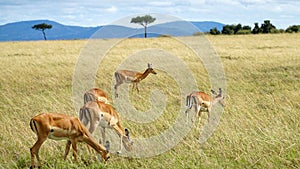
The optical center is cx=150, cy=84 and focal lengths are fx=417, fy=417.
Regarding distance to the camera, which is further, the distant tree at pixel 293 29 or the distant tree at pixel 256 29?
the distant tree at pixel 256 29

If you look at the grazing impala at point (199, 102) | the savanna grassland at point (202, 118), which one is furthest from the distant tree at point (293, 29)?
the grazing impala at point (199, 102)

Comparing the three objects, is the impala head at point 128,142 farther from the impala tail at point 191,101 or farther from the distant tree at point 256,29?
the distant tree at point 256,29

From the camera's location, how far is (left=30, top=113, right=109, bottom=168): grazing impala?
4.63 metres

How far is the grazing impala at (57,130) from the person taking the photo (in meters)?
4.63

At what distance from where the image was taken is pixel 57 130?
185 inches

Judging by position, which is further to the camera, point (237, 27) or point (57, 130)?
point (237, 27)

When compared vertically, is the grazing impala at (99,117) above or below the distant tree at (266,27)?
above

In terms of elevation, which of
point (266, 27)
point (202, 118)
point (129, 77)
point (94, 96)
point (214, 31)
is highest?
point (94, 96)

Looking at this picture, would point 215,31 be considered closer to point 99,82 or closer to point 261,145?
point 99,82

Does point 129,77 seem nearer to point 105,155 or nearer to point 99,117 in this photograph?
point 99,117

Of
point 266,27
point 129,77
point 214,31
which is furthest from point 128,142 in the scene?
point 266,27

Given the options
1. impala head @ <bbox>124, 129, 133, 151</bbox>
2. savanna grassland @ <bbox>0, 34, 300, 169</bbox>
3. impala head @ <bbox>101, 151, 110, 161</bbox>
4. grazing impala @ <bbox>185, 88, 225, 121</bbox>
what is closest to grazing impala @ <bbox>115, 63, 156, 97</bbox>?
savanna grassland @ <bbox>0, 34, 300, 169</bbox>

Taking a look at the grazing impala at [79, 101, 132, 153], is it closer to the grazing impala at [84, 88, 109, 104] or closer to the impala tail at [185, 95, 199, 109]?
the grazing impala at [84, 88, 109, 104]

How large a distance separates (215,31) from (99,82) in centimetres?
4006
